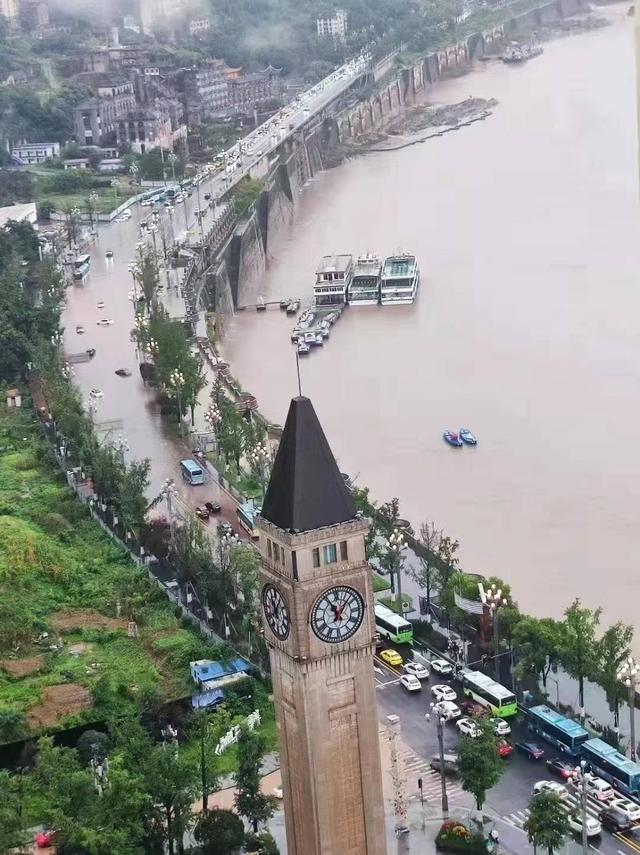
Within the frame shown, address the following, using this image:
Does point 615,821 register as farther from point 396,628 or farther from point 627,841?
point 396,628

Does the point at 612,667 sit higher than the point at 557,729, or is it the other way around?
the point at 612,667

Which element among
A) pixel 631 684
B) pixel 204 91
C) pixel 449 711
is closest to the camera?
pixel 631 684

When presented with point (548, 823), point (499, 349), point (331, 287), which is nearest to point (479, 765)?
point (548, 823)

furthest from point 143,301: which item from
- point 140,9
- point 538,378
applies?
point 140,9

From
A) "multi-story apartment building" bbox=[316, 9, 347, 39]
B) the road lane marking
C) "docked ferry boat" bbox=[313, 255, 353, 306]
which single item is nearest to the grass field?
the road lane marking

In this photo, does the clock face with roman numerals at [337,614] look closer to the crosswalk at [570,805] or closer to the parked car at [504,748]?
the crosswalk at [570,805]

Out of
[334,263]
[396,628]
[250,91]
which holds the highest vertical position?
[250,91]

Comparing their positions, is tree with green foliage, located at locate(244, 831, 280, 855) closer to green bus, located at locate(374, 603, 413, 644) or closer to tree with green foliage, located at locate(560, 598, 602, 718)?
tree with green foliage, located at locate(560, 598, 602, 718)
